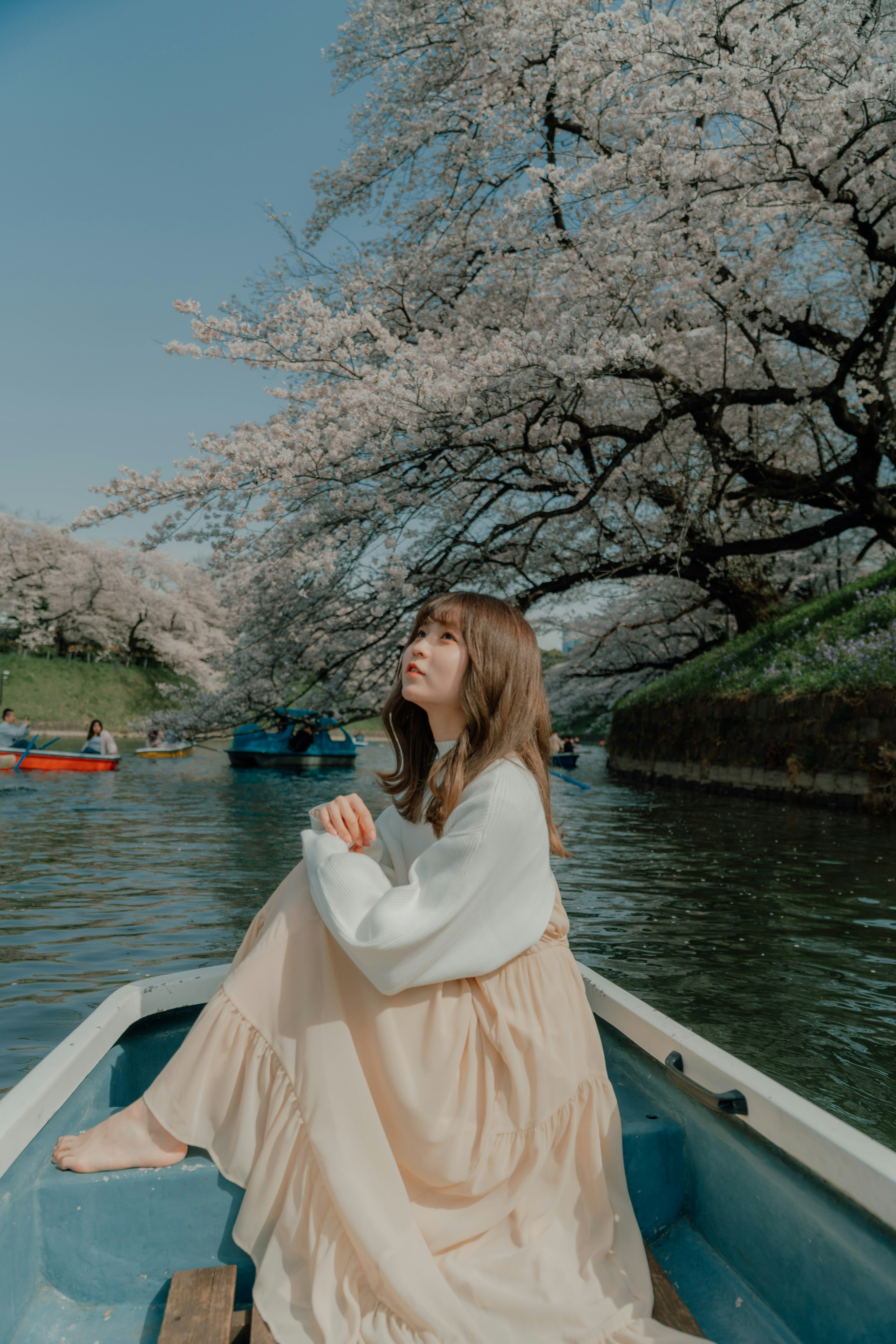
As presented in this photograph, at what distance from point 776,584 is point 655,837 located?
1072 cm

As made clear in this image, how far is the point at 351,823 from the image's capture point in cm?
185

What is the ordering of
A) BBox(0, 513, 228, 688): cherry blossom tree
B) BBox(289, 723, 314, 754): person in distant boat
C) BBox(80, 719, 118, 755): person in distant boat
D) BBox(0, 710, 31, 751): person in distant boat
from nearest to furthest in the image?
1. BBox(0, 710, 31, 751): person in distant boat
2. BBox(80, 719, 118, 755): person in distant boat
3. BBox(289, 723, 314, 754): person in distant boat
4. BBox(0, 513, 228, 688): cherry blossom tree

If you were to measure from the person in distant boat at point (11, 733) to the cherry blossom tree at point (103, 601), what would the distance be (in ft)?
68.7

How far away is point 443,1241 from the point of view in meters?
1.50

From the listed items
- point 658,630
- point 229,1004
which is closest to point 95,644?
point 658,630

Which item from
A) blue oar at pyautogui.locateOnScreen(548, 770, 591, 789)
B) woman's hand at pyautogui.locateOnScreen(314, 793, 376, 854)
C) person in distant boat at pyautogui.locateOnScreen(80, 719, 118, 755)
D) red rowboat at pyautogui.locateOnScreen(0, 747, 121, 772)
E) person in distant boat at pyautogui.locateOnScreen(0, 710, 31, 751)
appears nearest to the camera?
woman's hand at pyautogui.locateOnScreen(314, 793, 376, 854)

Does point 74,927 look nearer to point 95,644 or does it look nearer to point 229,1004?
point 229,1004

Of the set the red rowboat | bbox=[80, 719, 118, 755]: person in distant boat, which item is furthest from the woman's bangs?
bbox=[80, 719, 118, 755]: person in distant boat

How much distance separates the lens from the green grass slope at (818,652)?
1104 cm

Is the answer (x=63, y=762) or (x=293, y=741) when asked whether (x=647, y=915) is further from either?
(x=293, y=741)

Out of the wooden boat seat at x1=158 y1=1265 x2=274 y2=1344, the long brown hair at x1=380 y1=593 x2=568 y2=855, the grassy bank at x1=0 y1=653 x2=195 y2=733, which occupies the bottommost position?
the wooden boat seat at x1=158 y1=1265 x2=274 y2=1344

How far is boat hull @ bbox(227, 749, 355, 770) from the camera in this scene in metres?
21.6

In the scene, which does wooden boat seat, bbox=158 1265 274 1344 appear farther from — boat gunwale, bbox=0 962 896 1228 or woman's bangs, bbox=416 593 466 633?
woman's bangs, bbox=416 593 466 633

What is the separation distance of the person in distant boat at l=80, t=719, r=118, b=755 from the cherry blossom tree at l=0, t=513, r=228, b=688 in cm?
2120
